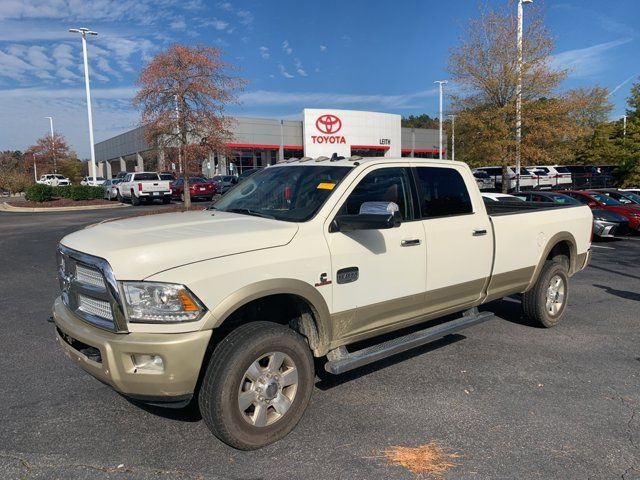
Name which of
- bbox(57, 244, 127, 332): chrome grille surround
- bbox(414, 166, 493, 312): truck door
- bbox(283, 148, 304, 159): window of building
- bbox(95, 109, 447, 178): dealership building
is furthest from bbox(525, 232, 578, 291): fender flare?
bbox(283, 148, 304, 159): window of building

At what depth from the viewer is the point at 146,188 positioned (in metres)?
28.2

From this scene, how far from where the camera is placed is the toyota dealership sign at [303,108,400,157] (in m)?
30.7

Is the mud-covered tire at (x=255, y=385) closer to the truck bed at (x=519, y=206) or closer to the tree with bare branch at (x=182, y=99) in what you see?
the truck bed at (x=519, y=206)

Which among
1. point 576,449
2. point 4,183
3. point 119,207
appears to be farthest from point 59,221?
point 4,183

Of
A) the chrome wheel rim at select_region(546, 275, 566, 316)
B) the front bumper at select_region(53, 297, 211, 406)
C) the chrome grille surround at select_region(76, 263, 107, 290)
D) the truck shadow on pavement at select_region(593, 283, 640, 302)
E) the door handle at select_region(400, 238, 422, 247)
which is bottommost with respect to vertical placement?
the truck shadow on pavement at select_region(593, 283, 640, 302)

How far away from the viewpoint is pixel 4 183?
155ft

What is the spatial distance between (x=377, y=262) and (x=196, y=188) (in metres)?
27.4

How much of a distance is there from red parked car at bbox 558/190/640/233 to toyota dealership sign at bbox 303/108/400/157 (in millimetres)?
16893

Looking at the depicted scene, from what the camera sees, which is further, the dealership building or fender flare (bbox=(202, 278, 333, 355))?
the dealership building

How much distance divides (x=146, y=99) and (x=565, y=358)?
17.1 metres

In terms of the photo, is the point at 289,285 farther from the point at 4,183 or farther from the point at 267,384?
the point at 4,183

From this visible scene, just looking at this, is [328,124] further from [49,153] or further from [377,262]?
[49,153]

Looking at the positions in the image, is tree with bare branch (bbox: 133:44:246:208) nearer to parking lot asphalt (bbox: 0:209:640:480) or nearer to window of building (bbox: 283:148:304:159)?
parking lot asphalt (bbox: 0:209:640:480)

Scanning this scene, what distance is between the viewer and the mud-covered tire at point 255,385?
3.20 metres
